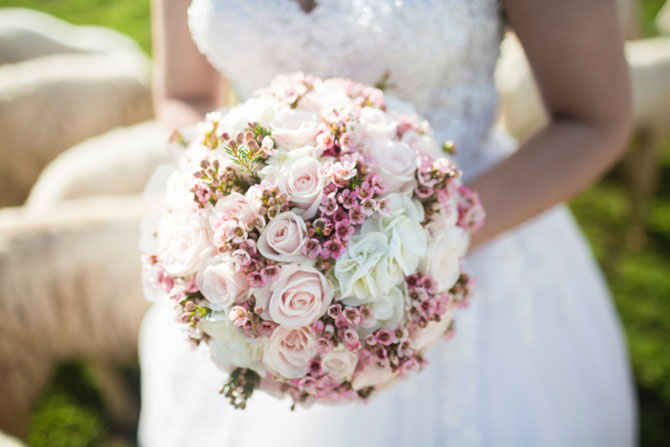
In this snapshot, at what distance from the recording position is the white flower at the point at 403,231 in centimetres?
74

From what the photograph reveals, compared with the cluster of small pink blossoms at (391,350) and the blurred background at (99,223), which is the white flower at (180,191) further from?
the blurred background at (99,223)

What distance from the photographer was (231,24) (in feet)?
3.56

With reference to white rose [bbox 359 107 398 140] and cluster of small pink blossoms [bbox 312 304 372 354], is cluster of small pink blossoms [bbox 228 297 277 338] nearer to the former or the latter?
cluster of small pink blossoms [bbox 312 304 372 354]

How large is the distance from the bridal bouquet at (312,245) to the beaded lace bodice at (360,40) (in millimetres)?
250

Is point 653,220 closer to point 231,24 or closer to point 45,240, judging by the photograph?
point 231,24

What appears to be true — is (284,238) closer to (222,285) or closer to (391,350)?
(222,285)

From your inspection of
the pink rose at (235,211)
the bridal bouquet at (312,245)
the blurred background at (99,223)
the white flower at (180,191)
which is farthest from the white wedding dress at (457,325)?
the blurred background at (99,223)

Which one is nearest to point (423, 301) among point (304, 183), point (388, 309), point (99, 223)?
point (388, 309)

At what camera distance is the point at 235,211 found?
0.74 metres

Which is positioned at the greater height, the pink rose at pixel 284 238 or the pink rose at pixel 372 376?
the pink rose at pixel 284 238

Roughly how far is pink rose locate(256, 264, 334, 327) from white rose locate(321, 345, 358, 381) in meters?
0.07

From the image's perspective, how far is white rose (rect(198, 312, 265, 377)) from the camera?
0.78m

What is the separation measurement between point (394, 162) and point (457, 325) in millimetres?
678

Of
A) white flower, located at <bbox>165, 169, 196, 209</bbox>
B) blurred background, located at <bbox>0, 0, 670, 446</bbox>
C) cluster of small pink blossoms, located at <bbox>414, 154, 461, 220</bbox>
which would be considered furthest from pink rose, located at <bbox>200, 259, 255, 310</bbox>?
blurred background, located at <bbox>0, 0, 670, 446</bbox>
